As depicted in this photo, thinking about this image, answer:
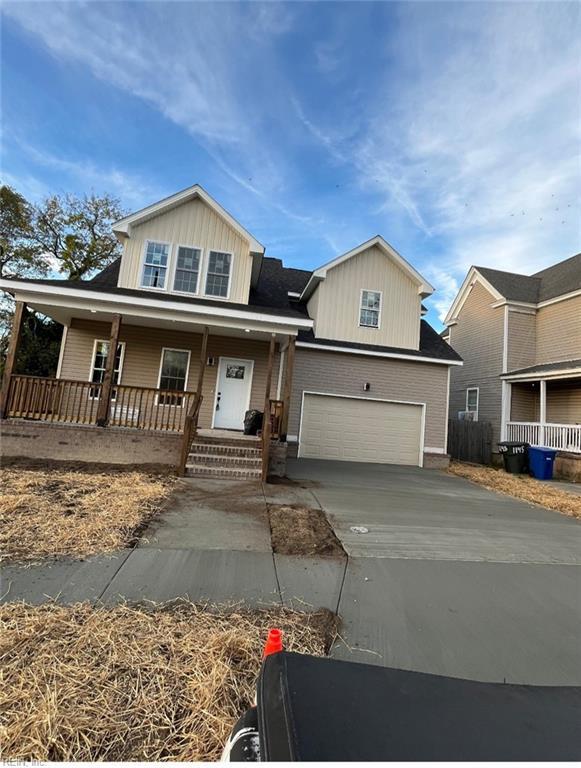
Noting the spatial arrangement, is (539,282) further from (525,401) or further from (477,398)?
(477,398)

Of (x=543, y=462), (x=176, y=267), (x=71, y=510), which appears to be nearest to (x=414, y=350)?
(x=543, y=462)

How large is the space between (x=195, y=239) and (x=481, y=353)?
510 inches

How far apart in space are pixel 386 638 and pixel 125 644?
1798 mm

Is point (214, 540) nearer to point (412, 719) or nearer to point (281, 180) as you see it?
point (412, 719)

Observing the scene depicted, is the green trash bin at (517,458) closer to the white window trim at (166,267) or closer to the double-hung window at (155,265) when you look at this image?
the white window trim at (166,267)

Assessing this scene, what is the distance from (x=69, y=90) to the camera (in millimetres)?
8086

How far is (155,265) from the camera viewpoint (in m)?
10.5

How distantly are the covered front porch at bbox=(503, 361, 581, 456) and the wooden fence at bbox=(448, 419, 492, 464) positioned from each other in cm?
72

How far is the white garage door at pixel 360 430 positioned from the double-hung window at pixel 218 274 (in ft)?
13.9

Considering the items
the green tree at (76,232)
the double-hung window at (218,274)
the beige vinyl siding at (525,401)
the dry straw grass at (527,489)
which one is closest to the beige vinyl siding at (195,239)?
the double-hung window at (218,274)

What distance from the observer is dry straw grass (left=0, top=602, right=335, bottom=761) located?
5.45 feet

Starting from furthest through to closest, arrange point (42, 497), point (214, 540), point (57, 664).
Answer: point (42, 497) → point (214, 540) → point (57, 664)

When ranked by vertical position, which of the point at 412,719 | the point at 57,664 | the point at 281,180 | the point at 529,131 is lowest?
the point at 57,664

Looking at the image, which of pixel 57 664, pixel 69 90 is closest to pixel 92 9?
pixel 69 90
